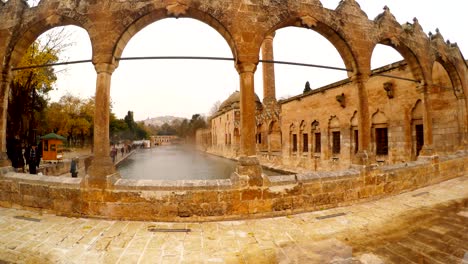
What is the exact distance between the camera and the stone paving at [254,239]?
10.6 ft

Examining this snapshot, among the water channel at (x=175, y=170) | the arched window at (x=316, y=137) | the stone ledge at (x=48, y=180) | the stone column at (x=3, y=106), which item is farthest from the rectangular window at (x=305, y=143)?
the stone column at (x=3, y=106)

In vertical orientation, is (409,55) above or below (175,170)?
above

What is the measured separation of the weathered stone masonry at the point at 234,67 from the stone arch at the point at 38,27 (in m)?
0.02

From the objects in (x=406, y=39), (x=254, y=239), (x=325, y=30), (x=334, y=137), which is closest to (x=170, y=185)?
(x=254, y=239)

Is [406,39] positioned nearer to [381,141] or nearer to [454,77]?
[454,77]

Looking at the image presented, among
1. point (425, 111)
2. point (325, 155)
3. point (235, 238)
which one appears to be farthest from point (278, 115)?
point (235, 238)

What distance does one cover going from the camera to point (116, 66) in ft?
17.4

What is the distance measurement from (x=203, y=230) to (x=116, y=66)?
3.88 meters

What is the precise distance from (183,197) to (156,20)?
381cm

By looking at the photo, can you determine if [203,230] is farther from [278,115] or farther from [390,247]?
[278,115]

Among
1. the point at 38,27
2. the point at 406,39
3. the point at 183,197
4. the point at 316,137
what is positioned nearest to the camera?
the point at 183,197

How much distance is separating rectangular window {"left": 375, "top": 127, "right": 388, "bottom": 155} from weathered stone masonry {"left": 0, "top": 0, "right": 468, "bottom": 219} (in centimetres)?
683

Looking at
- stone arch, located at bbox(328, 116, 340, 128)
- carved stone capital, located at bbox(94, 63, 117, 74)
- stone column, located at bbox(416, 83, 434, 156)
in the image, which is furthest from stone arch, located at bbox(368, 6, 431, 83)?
stone arch, located at bbox(328, 116, 340, 128)

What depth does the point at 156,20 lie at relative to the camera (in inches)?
210
